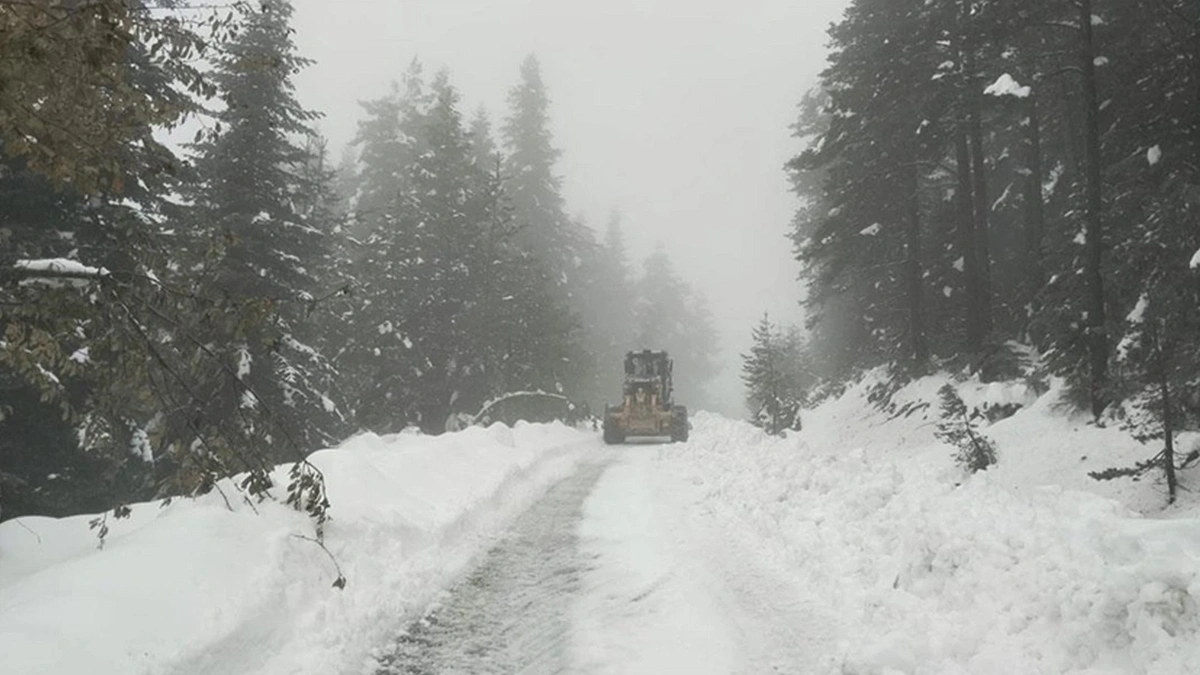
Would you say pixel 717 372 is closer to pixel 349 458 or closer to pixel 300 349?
pixel 300 349

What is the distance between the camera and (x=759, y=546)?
327 inches

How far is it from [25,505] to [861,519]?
35.5ft

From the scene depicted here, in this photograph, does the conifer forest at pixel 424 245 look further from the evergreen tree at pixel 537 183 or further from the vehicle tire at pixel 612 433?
the evergreen tree at pixel 537 183

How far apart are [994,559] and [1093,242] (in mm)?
7850

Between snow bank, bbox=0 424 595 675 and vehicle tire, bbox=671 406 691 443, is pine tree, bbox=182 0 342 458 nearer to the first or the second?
snow bank, bbox=0 424 595 675

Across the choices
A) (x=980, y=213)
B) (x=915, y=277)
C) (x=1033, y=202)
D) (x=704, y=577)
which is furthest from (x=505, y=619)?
(x=1033, y=202)

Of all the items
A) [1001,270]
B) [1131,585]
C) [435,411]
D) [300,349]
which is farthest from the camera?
[435,411]

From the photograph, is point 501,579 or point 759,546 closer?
point 501,579

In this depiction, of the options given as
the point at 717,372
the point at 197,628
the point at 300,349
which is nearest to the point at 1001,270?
the point at 300,349

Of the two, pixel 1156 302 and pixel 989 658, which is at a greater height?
pixel 1156 302

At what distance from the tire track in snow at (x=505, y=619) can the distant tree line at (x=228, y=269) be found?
56.1 inches

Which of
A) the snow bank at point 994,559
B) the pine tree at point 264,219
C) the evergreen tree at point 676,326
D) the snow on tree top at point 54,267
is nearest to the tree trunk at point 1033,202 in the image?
the snow bank at point 994,559

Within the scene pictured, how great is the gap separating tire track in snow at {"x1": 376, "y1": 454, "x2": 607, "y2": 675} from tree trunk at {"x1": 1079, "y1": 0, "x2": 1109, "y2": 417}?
7.85m

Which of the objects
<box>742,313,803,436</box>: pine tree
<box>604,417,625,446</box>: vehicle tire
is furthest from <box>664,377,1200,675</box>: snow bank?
<box>604,417,625,446</box>: vehicle tire
